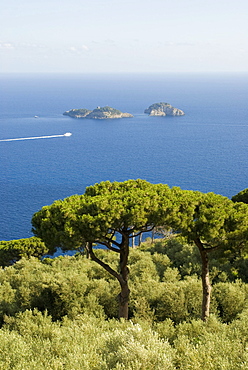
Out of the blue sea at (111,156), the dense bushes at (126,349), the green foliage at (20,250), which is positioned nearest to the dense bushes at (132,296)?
the dense bushes at (126,349)

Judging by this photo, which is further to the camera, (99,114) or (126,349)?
(99,114)

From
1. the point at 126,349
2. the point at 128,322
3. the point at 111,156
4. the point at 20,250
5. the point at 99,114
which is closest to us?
the point at 126,349

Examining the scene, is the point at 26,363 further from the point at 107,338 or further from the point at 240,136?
the point at 240,136

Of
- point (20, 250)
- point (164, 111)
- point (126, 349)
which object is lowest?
point (20, 250)

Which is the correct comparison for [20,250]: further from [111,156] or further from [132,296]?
[111,156]

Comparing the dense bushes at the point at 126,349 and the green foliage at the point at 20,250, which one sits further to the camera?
the green foliage at the point at 20,250

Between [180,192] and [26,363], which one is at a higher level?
[180,192]

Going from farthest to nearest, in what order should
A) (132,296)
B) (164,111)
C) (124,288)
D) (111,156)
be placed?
(164,111)
(111,156)
(132,296)
(124,288)

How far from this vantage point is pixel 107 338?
31.7ft

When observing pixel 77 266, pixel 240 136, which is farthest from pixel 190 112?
pixel 77 266

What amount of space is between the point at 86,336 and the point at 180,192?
6.60 meters

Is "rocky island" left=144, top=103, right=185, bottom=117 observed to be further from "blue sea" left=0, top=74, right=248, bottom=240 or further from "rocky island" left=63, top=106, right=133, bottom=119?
"rocky island" left=63, top=106, right=133, bottom=119

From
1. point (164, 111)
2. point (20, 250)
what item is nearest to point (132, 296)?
point (20, 250)

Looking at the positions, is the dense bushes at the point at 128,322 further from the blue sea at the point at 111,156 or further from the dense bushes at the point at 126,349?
the blue sea at the point at 111,156
